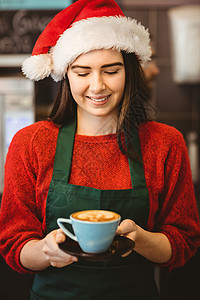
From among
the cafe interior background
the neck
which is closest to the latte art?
the neck

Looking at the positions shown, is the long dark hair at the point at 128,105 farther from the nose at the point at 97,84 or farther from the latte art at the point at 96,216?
the latte art at the point at 96,216

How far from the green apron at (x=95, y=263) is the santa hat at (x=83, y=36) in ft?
0.93

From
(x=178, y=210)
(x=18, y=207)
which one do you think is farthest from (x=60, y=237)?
(x=178, y=210)

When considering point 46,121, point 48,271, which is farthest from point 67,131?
point 48,271

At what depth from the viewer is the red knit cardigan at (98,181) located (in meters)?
1.08

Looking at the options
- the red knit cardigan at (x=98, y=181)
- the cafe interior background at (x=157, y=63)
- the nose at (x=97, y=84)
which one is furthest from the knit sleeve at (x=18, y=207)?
the cafe interior background at (x=157, y=63)

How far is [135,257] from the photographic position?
1.12 meters

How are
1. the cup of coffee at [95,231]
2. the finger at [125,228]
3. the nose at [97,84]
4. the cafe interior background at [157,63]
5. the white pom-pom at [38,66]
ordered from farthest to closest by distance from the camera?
the cafe interior background at [157,63] → the white pom-pom at [38,66] → the nose at [97,84] → the finger at [125,228] → the cup of coffee at [95,231]

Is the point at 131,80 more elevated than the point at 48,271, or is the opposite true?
the point at 131,80

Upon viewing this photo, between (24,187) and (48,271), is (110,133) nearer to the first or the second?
(24,187)

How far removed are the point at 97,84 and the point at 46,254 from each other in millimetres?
478

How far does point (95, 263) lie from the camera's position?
1090 mm

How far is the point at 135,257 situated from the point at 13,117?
1.78m

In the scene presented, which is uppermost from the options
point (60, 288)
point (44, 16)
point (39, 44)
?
point (44, 16)
